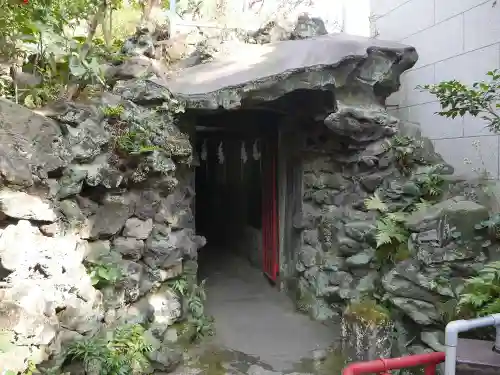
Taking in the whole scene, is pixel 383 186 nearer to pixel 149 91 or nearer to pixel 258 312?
pixel 258 312

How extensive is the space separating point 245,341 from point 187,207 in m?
2.05

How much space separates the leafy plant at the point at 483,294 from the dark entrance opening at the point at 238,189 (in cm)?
436

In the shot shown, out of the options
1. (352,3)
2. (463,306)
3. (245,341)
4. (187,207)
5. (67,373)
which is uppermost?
(352,3)

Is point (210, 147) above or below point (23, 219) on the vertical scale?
above

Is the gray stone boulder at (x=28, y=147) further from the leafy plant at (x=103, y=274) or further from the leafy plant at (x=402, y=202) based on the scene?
the leafy plant at (x=402, y=202)

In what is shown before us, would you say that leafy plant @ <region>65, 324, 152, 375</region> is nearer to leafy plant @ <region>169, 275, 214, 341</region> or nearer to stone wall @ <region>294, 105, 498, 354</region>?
leafy plant @ <region>169, 275, 214, 341</region>

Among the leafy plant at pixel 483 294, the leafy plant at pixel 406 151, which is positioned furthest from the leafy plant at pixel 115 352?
the leafy plant at pixel 406 151

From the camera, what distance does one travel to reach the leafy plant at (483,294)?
3.95 m

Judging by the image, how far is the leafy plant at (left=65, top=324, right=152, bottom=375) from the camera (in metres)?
4.23

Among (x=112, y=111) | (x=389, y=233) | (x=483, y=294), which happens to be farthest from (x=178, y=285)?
(x=483, y=294)

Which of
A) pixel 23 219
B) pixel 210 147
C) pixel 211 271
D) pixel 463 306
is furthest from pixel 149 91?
pixel 210 147

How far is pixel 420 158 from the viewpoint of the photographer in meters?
6.18

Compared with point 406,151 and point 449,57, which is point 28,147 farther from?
point 449,57

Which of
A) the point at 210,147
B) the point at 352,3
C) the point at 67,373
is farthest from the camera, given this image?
the point at 210,147
